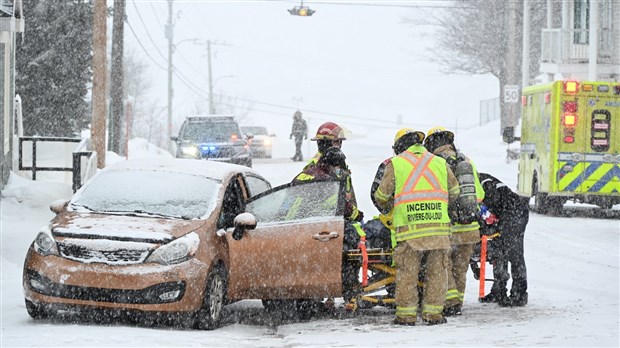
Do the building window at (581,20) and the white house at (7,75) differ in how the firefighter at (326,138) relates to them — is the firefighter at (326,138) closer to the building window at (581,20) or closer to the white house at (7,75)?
the white house at (7,75)

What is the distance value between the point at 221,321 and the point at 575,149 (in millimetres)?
12561

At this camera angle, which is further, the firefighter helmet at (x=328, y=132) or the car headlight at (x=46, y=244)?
the firefighter helmet at (x=328, y=132)

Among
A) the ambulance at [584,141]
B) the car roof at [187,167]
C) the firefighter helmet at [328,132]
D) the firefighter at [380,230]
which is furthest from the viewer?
the ambulance at [584,141]

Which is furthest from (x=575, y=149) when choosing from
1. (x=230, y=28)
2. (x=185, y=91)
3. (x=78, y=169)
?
(x=230, y=28)

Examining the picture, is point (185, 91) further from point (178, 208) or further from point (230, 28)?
point (178, 208)

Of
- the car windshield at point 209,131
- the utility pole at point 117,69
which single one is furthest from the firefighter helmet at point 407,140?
the car windshield at point 209,131

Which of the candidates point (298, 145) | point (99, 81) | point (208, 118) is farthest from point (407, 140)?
point (298, 145)

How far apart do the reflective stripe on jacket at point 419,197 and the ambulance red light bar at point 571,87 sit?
1201 cm

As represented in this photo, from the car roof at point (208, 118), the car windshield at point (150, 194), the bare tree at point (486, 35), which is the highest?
the bare tree at point (486, 35)

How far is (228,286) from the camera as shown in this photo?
33.8ft

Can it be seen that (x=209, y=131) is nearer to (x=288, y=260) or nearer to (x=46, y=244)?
(x=288, y=260)

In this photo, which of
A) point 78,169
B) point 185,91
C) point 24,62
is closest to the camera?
point 78,169

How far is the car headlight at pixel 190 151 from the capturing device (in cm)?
2861

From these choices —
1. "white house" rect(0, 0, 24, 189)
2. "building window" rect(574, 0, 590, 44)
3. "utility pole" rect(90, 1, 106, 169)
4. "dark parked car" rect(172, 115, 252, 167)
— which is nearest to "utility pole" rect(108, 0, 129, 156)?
"dark parked car" rect(172, 115, 252, 167)
